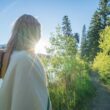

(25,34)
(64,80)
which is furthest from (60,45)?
(25,34)

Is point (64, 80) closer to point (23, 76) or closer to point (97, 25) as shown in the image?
point (23, 76)

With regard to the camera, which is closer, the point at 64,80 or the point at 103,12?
the point at 64,80

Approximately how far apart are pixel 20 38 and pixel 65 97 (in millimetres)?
9744

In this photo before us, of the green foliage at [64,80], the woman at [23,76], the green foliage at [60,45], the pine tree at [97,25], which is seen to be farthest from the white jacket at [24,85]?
the pine tree at [97,25]

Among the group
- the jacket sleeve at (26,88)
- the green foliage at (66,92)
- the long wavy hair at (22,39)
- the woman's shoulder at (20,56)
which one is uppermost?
the long wavy hair at (22,39)

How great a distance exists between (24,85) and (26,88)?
0.02 metres

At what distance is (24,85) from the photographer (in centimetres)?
199

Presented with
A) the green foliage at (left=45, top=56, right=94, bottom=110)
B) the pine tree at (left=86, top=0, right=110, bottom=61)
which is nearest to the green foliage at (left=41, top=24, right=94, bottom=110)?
the green foliage at (left=45, top=56, right=94, bottom=110)

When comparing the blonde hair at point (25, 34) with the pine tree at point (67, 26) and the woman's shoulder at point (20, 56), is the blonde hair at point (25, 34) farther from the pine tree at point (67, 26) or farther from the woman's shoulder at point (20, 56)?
the pine tree at point (67, 26)

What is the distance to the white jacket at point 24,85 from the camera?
6.53 feet

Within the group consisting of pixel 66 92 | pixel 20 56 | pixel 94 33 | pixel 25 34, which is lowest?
pixel 66 92

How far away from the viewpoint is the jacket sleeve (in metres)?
1.99

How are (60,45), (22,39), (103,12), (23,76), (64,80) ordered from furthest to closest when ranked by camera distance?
(103,12), (60,45), (64,80), (22,39), (23,76)

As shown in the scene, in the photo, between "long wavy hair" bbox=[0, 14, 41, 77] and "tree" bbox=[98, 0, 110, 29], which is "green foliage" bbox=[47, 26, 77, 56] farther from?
"tree" bbox=[98, 0, 110, 29]
